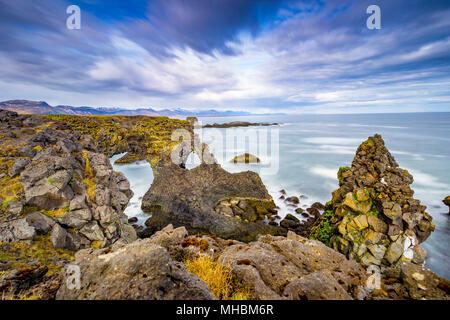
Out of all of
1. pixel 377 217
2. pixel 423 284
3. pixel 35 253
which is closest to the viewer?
pixel 423 284

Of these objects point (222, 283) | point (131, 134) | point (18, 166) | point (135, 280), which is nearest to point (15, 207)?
point (18, 166)

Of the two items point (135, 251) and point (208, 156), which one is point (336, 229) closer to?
point (135, 251)

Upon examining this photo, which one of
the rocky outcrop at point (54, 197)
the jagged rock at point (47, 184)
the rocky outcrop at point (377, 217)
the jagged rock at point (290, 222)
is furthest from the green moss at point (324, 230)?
the jagged rock at point (47, 184)

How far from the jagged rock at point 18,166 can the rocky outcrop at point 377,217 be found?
84.9 feet

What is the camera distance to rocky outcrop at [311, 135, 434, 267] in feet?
47.1

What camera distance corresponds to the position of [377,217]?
15516mm

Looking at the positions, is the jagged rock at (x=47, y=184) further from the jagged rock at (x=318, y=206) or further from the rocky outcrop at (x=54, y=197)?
the jagged rock at (x=318, y=206)

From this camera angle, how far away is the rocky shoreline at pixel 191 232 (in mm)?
4205

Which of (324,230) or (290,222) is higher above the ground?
(324,230)

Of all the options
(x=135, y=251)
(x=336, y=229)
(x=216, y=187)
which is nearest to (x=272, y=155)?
(x=216, y=187)

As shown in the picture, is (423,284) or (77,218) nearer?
(423,284)

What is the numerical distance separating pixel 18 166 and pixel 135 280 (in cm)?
1667

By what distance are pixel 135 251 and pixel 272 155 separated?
2554 inches

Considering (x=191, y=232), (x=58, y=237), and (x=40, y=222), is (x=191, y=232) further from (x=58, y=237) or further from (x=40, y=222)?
(x=40, y=222)
